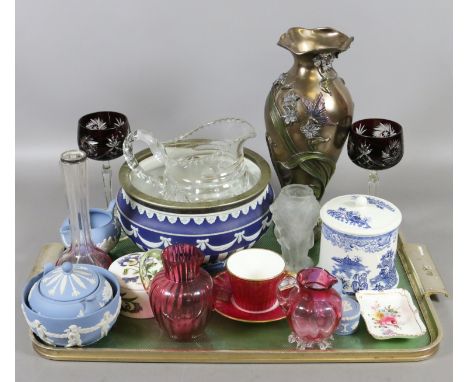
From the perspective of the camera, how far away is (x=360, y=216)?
6.37ft

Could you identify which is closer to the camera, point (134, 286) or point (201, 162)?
point (134, 286)

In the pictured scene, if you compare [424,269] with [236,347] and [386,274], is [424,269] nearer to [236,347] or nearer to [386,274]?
[386,274]

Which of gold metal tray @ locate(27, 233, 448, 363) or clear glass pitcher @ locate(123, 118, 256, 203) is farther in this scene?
clear glass pitcher @ locate(123, 118, 256, 203)

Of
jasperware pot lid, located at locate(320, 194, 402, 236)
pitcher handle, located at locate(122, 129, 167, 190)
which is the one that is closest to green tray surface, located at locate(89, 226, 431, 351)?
jasperware pot lid, located at locate(320, 194, 402, 236)

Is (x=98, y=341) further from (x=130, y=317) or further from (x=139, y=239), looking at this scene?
(x=139, y=239)

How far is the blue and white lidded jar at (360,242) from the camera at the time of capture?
6.26ft

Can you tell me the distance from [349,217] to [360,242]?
0.22ft

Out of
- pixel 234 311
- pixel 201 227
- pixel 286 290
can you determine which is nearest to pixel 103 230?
pixel 201 227

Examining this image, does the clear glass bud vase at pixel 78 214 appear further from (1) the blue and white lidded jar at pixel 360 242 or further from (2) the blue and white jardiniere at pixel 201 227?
(1) the blue and white lidded jar at pixel 360 242

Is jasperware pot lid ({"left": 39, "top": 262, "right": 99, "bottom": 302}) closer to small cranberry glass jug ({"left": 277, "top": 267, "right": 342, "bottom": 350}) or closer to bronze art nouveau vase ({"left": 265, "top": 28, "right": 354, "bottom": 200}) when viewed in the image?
small cranberry glass jug ({"left": 277, "top": 267, "right": 342, "bottom": 350})

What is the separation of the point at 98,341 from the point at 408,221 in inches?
37.5

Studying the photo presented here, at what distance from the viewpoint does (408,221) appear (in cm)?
234

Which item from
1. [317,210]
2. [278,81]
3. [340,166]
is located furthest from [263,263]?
[340,166]

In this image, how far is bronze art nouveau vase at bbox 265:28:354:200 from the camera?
2033 mm
